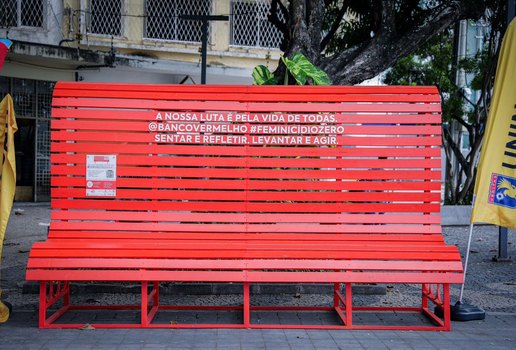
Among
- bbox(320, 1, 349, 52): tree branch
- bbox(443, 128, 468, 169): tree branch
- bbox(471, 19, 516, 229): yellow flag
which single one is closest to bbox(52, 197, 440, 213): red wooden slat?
bbox(471, 19, 516, 229): yellow flag

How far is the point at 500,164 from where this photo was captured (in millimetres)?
7211

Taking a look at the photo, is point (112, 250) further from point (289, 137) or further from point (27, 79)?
point (27, 79)

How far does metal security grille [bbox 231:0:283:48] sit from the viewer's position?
21.9 metres

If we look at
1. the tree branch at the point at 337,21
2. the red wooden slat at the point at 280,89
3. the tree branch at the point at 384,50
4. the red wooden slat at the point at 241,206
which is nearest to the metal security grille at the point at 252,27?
the tree branch at the point at 337,21

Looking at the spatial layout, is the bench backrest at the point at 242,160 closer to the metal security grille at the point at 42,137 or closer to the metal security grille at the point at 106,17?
the metal security grille at the point at 42,137

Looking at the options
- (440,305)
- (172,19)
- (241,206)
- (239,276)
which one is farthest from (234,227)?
(172,19)

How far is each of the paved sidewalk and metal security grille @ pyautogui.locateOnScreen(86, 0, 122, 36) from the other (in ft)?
49.6

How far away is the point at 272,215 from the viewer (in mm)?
6879

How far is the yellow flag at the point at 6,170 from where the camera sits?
664 cm

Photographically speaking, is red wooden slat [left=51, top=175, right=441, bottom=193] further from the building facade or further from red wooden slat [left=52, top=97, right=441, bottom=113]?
the building facade

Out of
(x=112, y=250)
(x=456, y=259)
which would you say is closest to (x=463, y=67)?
(x=456, y=259)

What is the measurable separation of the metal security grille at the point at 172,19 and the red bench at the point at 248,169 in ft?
48.3

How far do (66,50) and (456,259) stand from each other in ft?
46.7

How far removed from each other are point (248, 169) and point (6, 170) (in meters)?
2.32
